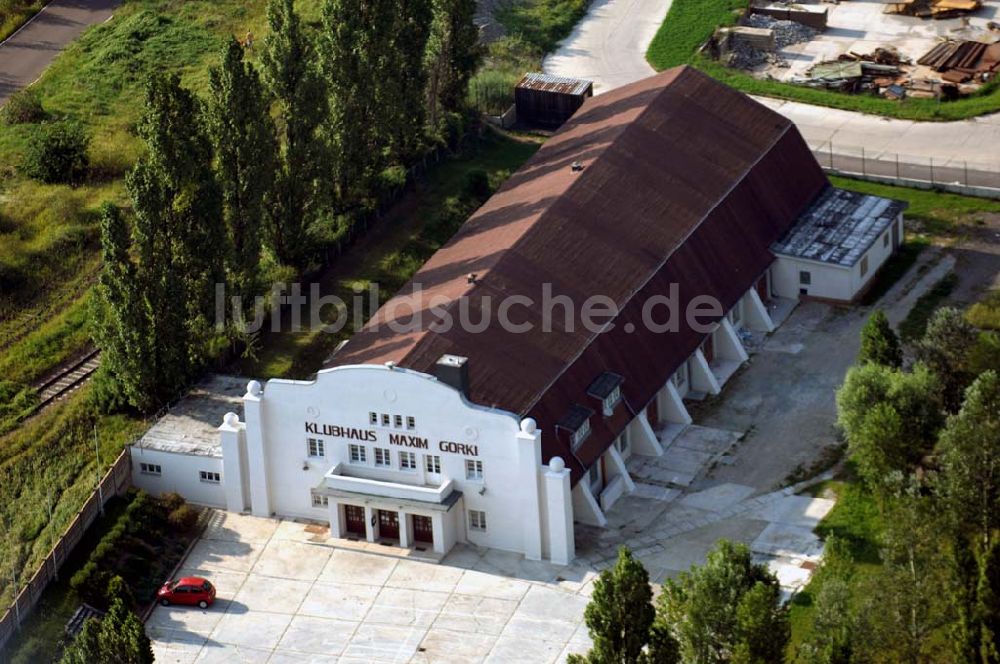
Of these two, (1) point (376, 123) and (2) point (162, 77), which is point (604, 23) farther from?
(2) point (162, 77)

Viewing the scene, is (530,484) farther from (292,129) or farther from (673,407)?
(292,129)

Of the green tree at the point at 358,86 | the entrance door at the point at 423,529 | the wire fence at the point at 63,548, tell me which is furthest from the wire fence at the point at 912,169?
the wire fence at the point at 63,548

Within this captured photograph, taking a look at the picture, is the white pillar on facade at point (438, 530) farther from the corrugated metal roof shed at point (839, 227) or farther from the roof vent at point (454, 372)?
the corrugated metal roof shed at point (839, 227)

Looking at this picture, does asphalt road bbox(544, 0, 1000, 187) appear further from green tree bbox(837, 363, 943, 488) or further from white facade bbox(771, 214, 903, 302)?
green tree bbox(837, 363, 943, 488)

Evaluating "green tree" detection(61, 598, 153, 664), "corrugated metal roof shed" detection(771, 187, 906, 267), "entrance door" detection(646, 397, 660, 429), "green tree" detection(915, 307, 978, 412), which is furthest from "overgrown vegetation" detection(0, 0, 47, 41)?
"green tree" detection(915, 307, 978, 412)

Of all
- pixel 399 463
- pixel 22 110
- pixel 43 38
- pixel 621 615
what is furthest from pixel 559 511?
pixel 43 38

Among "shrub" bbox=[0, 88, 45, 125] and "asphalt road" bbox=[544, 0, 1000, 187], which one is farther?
"shrub" bbox=[0, 88, 45, 125]

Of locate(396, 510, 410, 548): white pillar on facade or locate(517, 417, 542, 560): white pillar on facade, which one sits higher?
locate(517, 417, 542, 560): white pillar on facade
